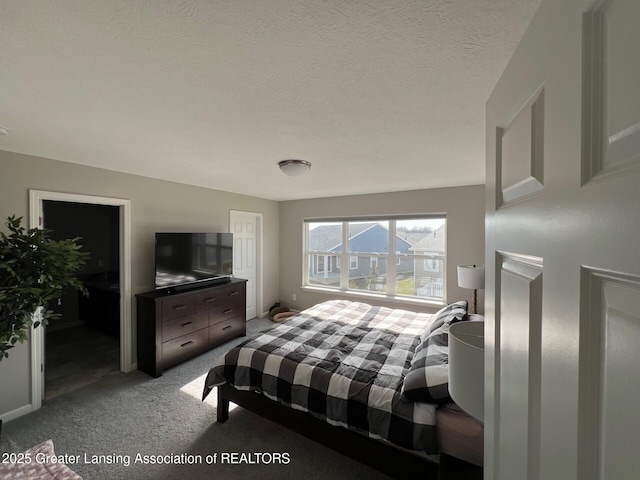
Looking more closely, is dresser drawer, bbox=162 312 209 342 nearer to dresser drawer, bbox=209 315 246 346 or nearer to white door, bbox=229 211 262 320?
dresser drawer, bbox=209 315 246 346

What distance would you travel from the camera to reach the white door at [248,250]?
179 inches

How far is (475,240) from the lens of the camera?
3.69 m

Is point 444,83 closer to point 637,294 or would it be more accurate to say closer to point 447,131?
point 447,131

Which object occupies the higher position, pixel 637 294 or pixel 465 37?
pixel 465 37

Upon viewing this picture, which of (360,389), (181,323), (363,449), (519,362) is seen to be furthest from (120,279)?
(519,362)

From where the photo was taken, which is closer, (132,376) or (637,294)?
(637,294)

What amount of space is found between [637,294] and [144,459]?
107 inches

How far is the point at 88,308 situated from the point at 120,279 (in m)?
2.17

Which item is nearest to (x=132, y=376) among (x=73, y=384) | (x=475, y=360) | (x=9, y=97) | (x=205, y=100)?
(x=73, y=384)

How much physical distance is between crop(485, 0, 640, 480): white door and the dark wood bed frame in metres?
1.11

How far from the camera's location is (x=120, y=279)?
2.96 meters

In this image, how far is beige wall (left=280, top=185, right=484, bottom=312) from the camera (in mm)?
3699

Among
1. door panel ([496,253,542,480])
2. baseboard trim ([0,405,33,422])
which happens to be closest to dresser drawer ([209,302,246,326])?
baseboard trim ([0,405,33,422])

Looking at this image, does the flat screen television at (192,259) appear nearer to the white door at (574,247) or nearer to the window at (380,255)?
the window at (380,255)
